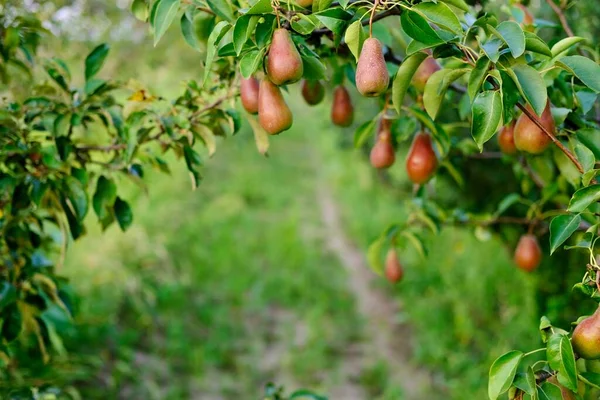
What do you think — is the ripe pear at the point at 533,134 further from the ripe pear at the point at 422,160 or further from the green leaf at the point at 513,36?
the ripe pear at the point at 422,160

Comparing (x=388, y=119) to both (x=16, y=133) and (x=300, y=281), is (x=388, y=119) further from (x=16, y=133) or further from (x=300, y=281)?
(x=300, y=281)

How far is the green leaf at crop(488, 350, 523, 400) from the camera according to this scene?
76 cm

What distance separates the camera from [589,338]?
754 millimetres

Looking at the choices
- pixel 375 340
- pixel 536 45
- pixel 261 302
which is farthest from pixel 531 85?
pixel 261 302

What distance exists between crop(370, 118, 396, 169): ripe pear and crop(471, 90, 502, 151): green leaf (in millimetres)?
421

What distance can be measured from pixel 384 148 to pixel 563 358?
1.87 feet

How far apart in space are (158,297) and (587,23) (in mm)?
2295

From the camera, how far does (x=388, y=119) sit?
3.98ft

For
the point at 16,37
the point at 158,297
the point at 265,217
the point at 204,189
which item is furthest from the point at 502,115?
the point at 204,189

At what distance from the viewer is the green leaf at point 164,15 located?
3.08ft

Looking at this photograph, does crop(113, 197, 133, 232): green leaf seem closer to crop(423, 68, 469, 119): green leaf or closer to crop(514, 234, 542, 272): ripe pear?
crop(423, 68, 469, 119): green leaf

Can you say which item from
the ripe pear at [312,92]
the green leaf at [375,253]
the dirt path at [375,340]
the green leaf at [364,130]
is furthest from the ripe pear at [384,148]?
the dirt path at [375,340]

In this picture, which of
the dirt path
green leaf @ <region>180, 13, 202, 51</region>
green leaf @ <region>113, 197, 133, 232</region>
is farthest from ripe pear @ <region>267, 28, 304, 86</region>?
the dirt path

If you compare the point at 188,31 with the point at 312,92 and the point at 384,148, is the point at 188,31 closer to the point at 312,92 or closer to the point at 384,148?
the point at 312,92
